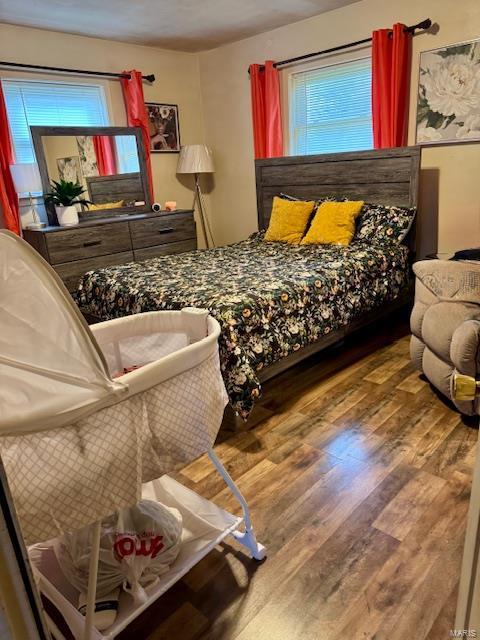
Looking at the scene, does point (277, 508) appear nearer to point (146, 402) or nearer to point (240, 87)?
point (146, 402)

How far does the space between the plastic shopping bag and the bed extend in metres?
0.86

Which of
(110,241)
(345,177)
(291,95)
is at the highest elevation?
(291,95)

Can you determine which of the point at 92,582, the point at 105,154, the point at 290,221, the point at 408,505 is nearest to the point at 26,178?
the point at 105,154

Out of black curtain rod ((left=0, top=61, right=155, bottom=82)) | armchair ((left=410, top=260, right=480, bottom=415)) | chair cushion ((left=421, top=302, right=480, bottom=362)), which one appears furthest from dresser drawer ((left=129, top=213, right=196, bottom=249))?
chair cushion ((left=421, top=302, right=480, bottom=362))

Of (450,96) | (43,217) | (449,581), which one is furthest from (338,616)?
(43,217)

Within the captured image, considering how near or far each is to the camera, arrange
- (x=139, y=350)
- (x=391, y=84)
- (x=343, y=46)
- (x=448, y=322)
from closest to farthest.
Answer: (x=139, y=350), (x=448, y=322), (x=391, y=84), (x=343, y=46)

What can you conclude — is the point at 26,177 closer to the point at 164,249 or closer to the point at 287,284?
the point at 164,249

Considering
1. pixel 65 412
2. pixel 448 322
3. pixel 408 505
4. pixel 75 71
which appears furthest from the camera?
pixel 75 71

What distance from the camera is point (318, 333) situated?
104 inches

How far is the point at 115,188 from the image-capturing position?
4395 mm

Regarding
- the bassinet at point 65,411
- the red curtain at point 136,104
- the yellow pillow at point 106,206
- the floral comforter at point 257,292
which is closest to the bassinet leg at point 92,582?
the bassinet at point 65,411

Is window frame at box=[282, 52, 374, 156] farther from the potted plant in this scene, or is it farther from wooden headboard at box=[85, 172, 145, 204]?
the potted plant

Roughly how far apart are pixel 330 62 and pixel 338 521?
150 inches

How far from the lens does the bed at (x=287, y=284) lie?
225 cm
